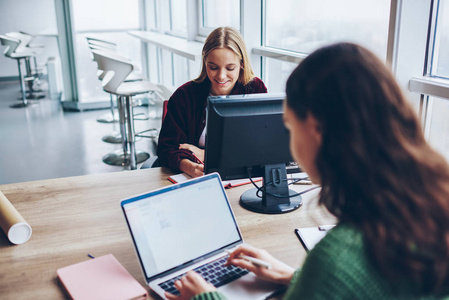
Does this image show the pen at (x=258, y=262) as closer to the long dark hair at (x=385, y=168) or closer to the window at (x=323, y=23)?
the long dark hair at (x=385, y=168)

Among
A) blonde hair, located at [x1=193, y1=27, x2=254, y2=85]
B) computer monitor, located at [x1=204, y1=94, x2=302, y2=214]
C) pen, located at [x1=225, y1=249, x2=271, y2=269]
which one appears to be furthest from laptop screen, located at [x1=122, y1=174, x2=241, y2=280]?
blonde hair, located at [x1=193, y1=27, x2=254, y2=85]

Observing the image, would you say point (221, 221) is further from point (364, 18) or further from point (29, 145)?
point (29, 145)

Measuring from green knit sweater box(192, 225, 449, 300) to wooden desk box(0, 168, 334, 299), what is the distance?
245 mm

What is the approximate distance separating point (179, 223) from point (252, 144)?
446 millimetres

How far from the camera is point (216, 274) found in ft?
3.49

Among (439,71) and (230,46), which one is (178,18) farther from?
(439,71)


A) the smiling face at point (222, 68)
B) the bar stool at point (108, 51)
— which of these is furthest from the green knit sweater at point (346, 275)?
the bar stool at point (108, 51)

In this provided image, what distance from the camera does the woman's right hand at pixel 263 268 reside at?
1015 mm

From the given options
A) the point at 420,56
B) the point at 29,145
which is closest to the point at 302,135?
the point at 420,56

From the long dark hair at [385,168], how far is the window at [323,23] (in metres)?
0.93

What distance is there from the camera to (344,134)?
0.65m

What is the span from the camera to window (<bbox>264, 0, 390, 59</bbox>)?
191 cm

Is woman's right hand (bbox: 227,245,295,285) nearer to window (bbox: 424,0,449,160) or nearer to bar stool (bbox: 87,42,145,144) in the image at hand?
window (bbox: 424,0,449,160)

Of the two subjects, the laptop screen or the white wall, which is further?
the white wall
